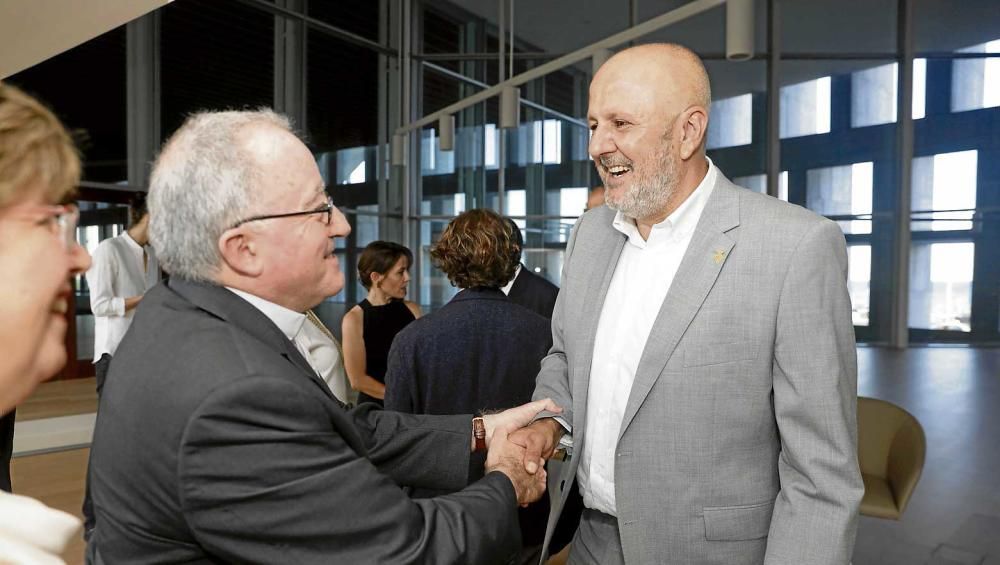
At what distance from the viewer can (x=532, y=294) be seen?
363 cm

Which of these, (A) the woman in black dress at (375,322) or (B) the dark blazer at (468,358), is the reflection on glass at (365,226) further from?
(B) the dark blazer at (468,358)

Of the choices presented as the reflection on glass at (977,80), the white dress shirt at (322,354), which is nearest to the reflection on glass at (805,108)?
the reflection on glass at (977,80)

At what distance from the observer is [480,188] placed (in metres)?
11.4

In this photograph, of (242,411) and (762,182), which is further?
(762,182)

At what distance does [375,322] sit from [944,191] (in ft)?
32.0

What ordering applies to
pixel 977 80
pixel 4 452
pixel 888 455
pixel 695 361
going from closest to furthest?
pixel 695 361 → pixel 4 452 → pixel 888 455 → pixel 977 80

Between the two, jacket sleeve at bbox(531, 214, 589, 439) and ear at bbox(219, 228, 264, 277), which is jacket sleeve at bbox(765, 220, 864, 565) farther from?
ear at bbox(219, 228, 264, 277)

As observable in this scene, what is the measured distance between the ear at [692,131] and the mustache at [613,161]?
0.14 m

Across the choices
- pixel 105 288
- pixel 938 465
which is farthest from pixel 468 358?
pixel 938 465

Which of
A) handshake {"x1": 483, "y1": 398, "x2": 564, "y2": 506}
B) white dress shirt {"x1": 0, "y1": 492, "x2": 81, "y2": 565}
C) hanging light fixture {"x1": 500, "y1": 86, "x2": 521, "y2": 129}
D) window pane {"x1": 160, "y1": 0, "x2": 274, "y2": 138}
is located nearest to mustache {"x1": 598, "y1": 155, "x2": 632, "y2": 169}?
handshake {"x1": 483, "y1": 398, "x2": 564, "y2": 506}

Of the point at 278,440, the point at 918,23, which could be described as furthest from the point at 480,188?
the point at 278,440

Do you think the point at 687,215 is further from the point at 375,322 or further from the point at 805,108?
the point at 805,108

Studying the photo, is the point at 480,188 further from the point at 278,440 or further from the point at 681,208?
the point at 278,440

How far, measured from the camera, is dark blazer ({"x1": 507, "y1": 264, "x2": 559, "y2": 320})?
362 centimetres
